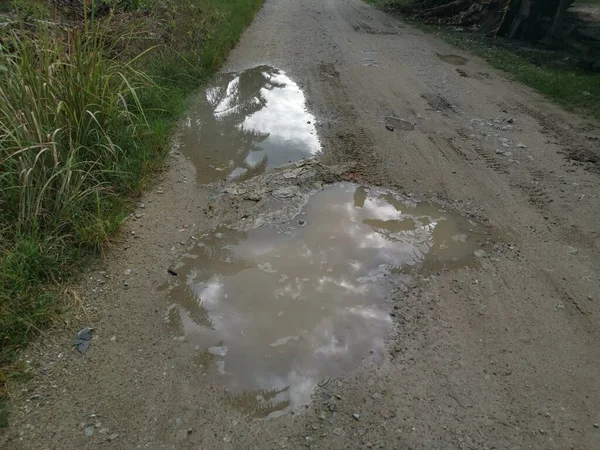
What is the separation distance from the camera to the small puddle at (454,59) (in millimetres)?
7336

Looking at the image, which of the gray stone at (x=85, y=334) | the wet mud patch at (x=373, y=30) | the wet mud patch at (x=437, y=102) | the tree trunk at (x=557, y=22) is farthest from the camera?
the wet mud patch at (x=373, y=30)

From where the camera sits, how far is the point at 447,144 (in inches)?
181

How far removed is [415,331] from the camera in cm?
253

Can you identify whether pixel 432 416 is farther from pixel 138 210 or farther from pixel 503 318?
pixel 138 210

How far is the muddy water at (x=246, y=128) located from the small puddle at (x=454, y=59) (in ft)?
9.83

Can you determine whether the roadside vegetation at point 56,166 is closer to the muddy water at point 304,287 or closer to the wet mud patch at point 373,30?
the muddy water at point 304,287

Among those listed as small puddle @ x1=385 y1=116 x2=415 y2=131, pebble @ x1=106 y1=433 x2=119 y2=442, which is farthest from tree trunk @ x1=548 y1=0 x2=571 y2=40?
pebble @ x1=106 y1=433 x2=119 y2=442

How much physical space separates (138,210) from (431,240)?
7.69ft

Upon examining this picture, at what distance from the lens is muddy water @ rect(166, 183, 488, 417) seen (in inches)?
91.5

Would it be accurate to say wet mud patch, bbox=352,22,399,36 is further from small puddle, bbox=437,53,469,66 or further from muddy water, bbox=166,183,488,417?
muddy water, bbox=166,183,488,417

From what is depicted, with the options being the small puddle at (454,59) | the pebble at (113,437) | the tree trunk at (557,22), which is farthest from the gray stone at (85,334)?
the tree trunk at (557,22)

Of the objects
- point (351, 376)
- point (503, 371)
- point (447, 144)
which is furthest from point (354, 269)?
point (447, 144)

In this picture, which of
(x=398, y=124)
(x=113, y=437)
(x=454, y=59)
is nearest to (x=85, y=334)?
(x=113, y=437)

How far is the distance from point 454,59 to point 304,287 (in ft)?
20.9
